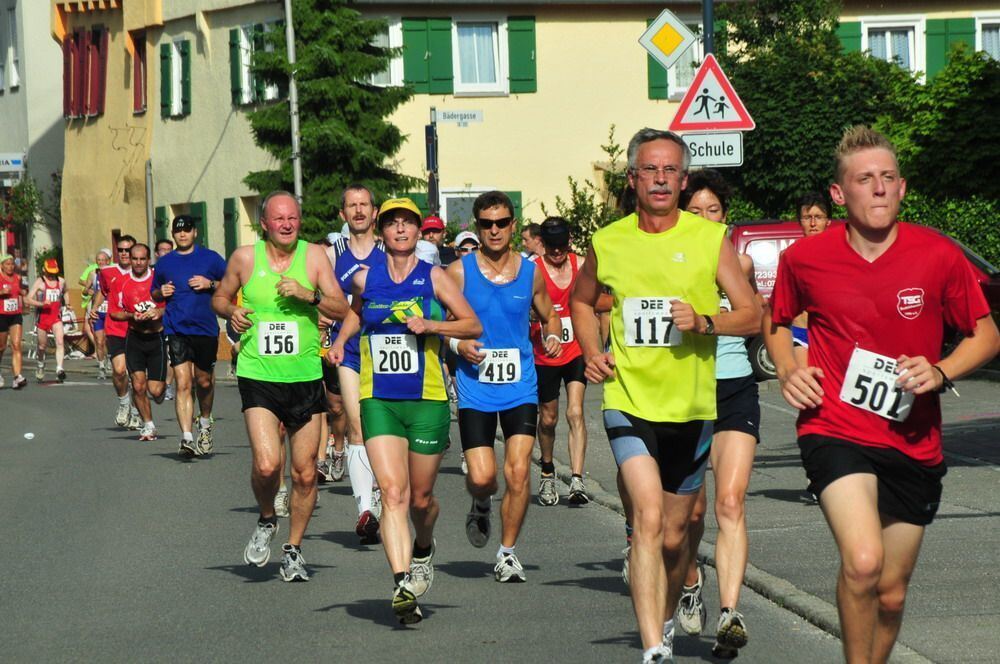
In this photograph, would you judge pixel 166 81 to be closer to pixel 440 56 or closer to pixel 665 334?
pixel 440 56

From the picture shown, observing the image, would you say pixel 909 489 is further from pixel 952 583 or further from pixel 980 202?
pixel 980 202

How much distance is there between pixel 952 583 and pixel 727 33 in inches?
1083

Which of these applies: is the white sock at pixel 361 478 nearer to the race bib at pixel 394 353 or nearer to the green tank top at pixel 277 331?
the green tank top at pixel 277 331

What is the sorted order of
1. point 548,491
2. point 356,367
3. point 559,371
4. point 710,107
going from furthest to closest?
point 710,107, point 548,491, point 559,371, point 356,367

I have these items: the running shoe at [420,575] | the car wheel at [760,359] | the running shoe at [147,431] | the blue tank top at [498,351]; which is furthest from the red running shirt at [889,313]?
the car wheel at [760,359]

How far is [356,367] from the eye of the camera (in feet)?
39.3

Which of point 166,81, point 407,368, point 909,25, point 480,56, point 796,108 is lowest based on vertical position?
point 407,368

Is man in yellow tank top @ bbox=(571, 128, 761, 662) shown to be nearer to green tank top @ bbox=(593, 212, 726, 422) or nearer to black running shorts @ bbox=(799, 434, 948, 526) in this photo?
green tank top @ bbox=(593, 212, 726, 422)

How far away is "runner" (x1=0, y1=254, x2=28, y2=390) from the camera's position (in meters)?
30.9

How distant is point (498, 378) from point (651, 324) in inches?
116

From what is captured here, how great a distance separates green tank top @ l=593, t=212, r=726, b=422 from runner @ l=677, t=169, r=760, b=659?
39cm

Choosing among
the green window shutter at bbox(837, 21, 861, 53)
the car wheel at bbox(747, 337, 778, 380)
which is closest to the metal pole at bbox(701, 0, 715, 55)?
the car wheel at bbox(747, 337, 778, 380)

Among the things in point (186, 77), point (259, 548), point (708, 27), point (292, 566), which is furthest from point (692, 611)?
point (186, 77)

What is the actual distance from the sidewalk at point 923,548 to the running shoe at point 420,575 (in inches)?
52.1
